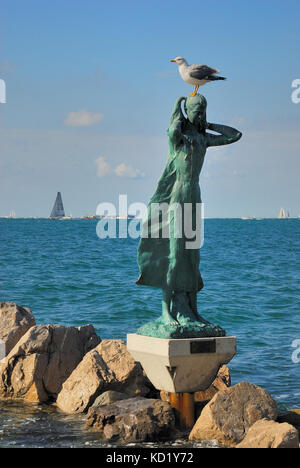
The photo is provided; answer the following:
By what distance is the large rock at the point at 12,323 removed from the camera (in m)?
11.9

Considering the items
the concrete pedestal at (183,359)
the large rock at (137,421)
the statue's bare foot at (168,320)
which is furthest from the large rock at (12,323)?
the statue's bare foot at (168,320)

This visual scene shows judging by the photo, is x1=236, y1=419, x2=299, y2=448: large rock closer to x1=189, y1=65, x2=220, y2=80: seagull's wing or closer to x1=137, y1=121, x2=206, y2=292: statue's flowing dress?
x1=137, y1=121, x2=206, y2=292: statue's flowing dress

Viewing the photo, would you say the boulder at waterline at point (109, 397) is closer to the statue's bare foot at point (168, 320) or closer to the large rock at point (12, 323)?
the statue's bare foot at point (168, 320)

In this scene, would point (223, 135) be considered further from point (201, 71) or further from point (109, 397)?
point (109, 397)

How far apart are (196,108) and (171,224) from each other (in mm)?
1415

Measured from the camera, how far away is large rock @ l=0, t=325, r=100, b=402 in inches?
424

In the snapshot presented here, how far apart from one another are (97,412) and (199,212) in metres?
2.63

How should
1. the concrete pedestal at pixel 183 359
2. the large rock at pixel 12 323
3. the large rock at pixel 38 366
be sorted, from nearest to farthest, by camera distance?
the concrete pedestal at pixel 183 359, the large rock at pixel 38 366, the large rock at pixel 12 323

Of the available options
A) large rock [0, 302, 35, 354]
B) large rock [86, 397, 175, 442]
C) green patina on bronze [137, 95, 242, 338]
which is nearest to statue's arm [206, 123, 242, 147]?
green patina on bronze [137, 95, 242, 338]

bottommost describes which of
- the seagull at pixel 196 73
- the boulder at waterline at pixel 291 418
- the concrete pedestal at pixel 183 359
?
the boulder at waterline at pixel 291 418

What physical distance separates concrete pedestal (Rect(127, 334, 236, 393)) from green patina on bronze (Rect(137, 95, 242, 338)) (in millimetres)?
186

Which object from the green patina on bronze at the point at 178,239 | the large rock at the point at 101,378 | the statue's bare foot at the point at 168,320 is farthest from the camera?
the large rock at the point at 101,378

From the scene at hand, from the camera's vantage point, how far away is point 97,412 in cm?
915

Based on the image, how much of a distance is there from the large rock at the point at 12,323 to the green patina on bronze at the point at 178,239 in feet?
10.4
